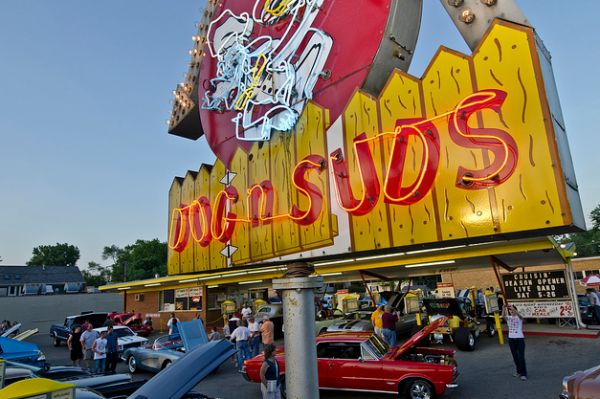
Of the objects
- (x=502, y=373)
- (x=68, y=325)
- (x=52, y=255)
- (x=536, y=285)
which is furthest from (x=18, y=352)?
(x=52, y=255)

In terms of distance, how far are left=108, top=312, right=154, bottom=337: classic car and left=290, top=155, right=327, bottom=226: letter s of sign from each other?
1946cm

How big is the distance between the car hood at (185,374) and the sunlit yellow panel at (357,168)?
2561mm

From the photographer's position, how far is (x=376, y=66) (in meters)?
7.40

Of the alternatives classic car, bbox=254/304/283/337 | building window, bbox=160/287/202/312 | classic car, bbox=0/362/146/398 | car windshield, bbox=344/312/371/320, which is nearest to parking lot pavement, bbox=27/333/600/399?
classic car, bbox=0/362/146/398

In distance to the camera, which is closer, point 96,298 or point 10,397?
point 10,397

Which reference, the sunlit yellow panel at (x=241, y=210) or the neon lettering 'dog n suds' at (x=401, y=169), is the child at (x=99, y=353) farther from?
the neon lettering 'dog n suds' at (x=401, y=169)

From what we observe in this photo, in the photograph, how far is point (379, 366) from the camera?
7.60m

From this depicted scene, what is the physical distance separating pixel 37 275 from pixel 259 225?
59664 mm

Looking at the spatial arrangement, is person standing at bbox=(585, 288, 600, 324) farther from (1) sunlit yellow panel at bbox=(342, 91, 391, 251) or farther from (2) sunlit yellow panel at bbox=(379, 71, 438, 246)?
(1) sunlit yellow panel at bbox=(342, 91, 391, 251)

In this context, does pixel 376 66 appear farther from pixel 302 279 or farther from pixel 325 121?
pixel 302 279

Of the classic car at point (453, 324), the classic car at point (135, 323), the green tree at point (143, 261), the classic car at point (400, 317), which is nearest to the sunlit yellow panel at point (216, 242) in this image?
the classic car at point (453, 324)

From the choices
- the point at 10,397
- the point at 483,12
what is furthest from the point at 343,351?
the point at 483,12

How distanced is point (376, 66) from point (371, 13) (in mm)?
1290

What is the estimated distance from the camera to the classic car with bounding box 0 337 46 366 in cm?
1029
